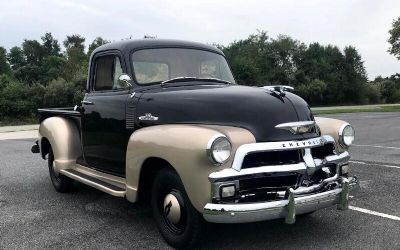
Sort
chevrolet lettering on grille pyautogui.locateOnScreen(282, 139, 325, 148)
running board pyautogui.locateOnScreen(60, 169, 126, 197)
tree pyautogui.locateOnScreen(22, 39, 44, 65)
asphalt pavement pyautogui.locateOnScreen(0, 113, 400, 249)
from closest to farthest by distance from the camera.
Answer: chevrolet lettering on grille pyautogui.locateOnScreen(282, 139, 325, 148) → asphalt pavement pyautogui.locateOnScreen(0, 113, 400, 249) → running board pyautogui.locateOnScreen(60, 169, 126, 197) → tree pyautogui.locateOnScreen(22, 39, 44, 65)

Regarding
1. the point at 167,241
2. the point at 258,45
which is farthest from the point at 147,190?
the point at 258,45

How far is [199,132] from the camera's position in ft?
12.1

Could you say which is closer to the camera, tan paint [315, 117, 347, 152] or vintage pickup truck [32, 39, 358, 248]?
vintage pickup truck [32, 39, 358, 248]

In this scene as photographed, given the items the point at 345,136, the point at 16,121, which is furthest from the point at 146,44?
the point at 16,121

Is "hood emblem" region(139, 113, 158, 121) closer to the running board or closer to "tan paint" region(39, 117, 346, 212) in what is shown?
"tan paint" region(39, 117, 346, 212)

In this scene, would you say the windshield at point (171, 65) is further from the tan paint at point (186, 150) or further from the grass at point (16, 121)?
the grass at point (16, 121)

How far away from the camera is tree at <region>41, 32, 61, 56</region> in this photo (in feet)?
269

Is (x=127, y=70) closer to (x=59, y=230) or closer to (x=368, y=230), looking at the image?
(x=59, y=230)

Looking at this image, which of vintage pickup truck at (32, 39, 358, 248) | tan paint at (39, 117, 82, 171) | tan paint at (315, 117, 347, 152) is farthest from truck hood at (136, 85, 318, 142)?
tan paint at (39, 117, 82, 171)

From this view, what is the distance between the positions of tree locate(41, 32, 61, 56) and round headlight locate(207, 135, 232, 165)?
8333cm

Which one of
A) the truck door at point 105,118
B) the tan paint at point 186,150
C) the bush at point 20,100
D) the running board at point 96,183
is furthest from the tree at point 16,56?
the tan paint at point 186,150

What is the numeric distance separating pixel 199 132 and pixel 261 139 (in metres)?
0.53

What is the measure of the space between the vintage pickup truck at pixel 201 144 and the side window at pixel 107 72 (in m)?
0.01

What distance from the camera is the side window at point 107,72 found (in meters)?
5.20
